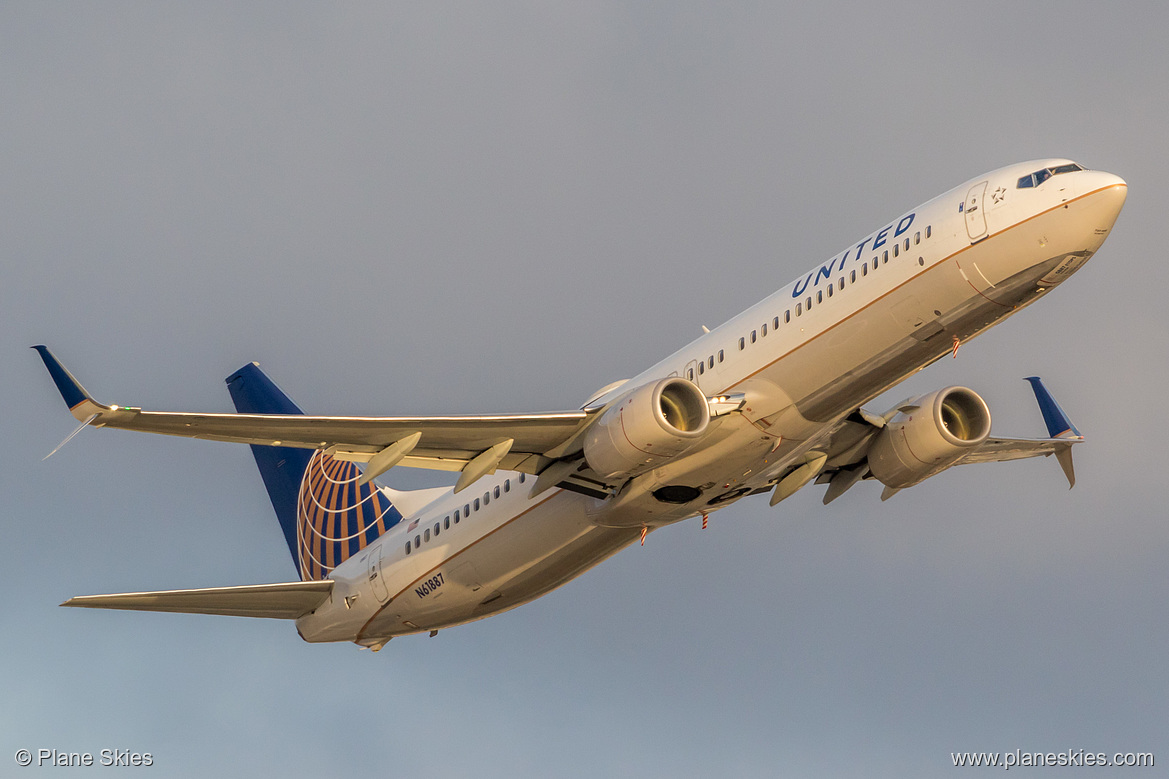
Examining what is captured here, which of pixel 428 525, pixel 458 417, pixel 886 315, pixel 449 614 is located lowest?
pixel 449 614

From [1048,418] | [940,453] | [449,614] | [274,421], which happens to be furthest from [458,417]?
[1048,418]

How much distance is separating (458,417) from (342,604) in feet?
31.2

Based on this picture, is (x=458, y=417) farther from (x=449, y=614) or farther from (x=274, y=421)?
(x=449, y=614)

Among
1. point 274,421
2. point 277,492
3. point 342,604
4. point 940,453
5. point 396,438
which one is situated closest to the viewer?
point 274,421

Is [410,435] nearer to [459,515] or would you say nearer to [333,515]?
[459,515]

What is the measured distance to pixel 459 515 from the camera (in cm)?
3788

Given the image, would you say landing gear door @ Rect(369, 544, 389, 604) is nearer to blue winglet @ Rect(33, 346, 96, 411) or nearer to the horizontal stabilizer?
the horizontal stabilizer

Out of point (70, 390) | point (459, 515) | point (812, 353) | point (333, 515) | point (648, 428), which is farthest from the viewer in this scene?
point (333, 515)

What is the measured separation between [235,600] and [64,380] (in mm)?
13338

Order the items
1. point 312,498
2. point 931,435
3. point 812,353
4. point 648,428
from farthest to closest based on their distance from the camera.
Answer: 1. point 312,498
2. point 931,435
3. point 812,353
4. point 648,428

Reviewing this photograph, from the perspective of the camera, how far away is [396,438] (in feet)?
107

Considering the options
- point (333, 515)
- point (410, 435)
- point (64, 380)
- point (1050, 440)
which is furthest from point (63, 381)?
point (1050, 440)

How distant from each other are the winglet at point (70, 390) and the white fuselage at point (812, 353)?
11.9m

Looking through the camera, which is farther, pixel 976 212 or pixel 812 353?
pixel 812 353
